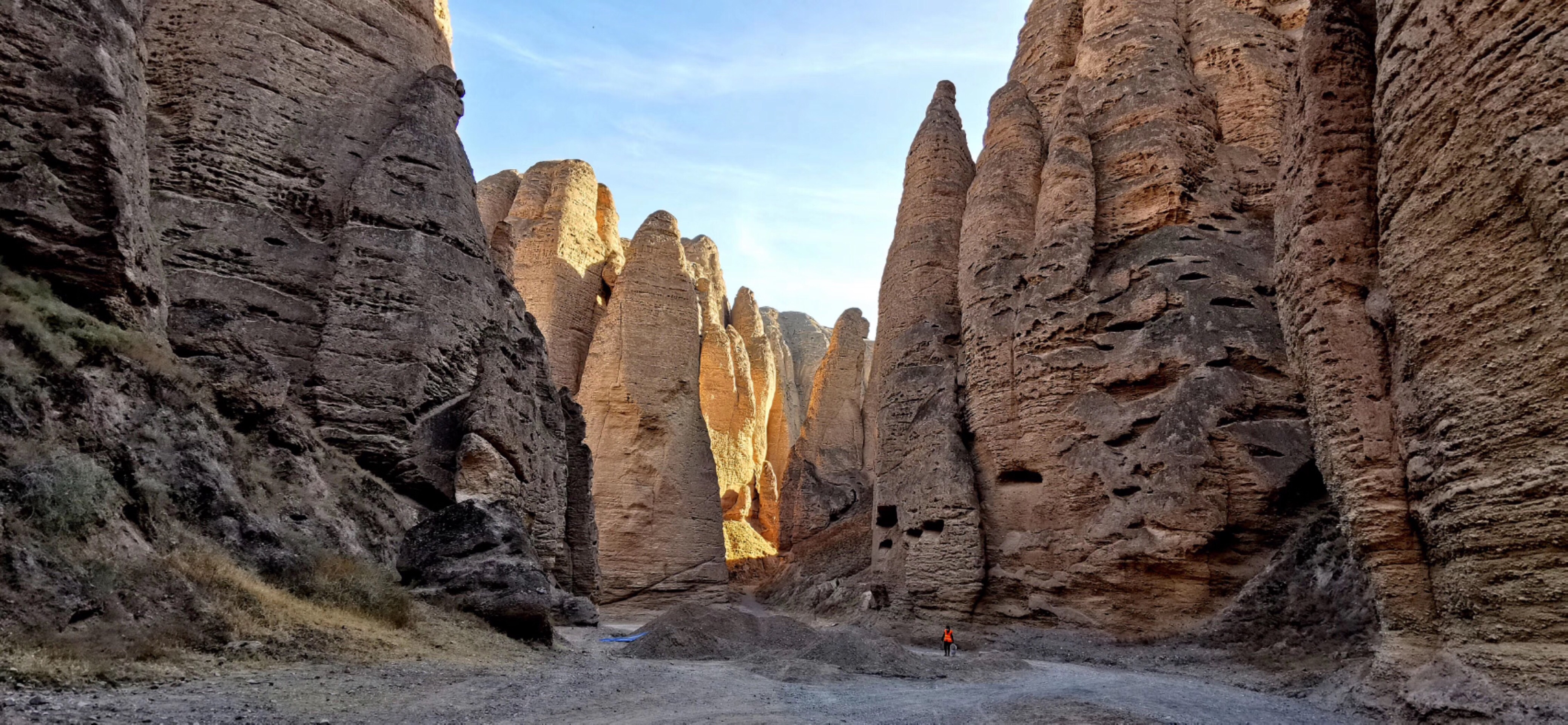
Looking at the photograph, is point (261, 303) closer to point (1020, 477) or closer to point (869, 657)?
point (869, 657)

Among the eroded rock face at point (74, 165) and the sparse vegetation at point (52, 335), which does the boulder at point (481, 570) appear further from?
the eroded rock face at point (74, 165)

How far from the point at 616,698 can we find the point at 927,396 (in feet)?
41.5

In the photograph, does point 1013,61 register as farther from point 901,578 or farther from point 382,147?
point 382,147

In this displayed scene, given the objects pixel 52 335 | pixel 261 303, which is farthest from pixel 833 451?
pixel 52 335

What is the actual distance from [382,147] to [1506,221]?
12.2 m

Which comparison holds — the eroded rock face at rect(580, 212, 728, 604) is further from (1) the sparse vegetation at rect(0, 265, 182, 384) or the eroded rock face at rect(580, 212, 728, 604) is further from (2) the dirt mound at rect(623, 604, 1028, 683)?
(1) the sparse vegetation at rect(0, 265, 182, 384)

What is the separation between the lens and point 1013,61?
72.0ft

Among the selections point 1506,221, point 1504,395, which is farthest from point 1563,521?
point 1506,221

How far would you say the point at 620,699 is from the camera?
6.37m

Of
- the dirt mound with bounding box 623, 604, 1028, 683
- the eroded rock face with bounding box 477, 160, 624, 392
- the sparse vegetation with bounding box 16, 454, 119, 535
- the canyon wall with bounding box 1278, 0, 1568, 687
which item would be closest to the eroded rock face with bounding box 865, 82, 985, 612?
the dirt mound with bounding box 623, 604, 1028, 683

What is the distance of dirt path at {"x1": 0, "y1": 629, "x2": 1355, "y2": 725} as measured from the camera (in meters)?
4.17

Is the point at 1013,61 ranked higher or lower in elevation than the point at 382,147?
higher

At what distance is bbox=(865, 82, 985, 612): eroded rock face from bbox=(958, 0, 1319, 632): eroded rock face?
569 millimetres

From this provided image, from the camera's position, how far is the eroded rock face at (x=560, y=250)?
26109mm
